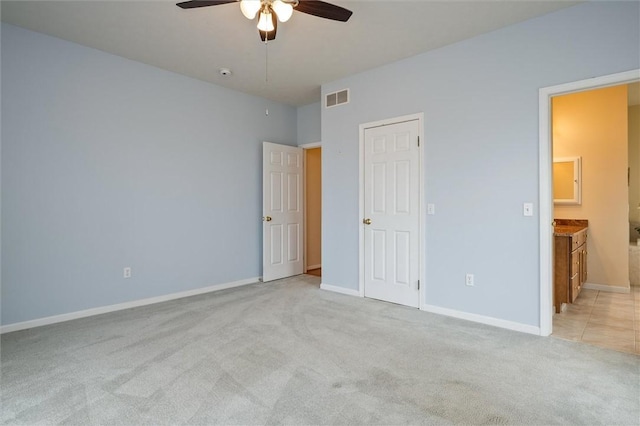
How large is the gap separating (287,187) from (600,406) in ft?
14.4

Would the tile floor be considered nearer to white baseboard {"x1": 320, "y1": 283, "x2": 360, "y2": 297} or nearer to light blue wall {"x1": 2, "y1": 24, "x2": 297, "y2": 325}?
white baseboard {"x1": 320, "y1": 283, "x2": 360, "y2": 297}

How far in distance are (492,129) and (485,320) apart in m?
1.86

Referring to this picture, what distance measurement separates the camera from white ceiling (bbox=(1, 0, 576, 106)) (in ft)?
9.25

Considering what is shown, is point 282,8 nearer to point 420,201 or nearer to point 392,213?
point 420,201

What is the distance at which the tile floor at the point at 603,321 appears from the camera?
9.35ft

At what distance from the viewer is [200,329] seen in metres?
3.13

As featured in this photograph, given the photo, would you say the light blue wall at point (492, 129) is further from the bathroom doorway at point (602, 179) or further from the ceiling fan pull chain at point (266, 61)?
the bathroom doorway at point (602, 179)

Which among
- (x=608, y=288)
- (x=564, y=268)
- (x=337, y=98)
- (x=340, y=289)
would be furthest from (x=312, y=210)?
(x=608, y=288)

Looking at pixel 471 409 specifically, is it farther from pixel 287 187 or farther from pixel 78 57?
pixel 78 57

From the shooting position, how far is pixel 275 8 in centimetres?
229

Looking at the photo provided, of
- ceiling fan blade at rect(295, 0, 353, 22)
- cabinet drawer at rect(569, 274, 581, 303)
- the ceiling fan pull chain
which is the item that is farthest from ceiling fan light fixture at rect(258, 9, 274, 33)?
cabinet drawer at rect(569, 274, 581, 303)

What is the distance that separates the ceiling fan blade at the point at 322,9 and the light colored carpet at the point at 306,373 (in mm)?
2519

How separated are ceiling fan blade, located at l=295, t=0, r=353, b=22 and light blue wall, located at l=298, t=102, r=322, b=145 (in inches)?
118

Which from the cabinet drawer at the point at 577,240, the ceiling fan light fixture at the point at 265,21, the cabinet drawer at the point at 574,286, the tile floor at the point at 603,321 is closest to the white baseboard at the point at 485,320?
the tile floor at the point at 603,321
